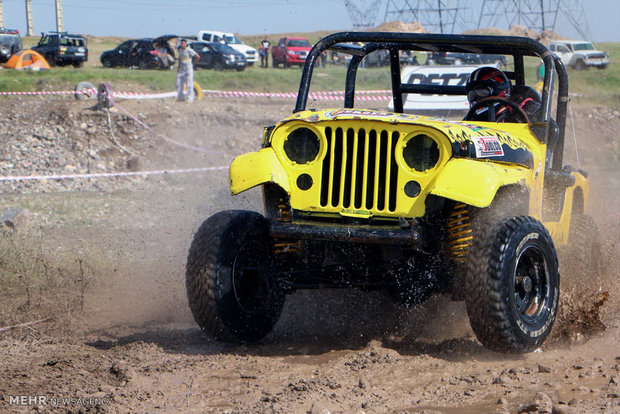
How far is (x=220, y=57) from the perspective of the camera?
35.1 metres

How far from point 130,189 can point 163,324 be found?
6901 millimetres

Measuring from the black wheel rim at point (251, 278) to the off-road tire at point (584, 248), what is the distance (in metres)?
2.61

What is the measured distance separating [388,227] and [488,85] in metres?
1.93

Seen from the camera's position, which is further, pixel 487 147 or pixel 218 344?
pixel 218 344

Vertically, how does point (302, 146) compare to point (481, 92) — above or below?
below

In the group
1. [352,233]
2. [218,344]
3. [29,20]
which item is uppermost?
[29,20]

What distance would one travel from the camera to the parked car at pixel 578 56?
1483 inches

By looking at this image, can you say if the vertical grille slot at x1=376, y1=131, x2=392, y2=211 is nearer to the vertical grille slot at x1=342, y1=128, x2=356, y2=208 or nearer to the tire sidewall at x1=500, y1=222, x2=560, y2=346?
the vertical grille slot at x1=342, y1=128, x2=356, y2=208

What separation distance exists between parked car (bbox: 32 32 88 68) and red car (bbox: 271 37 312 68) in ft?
30.4

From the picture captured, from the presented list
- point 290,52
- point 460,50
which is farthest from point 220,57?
point 460,50

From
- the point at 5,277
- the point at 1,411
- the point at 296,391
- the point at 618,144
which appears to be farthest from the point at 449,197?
the point at 618,144

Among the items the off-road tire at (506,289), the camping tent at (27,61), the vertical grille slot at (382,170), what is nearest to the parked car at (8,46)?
the camping tent at (27,61)

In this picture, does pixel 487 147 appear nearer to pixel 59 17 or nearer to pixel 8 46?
pixel 8 46

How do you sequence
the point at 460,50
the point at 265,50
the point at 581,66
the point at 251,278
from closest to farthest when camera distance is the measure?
the point at 251,278
the point at 460,50
the point at 581,66
the point at 265,50
